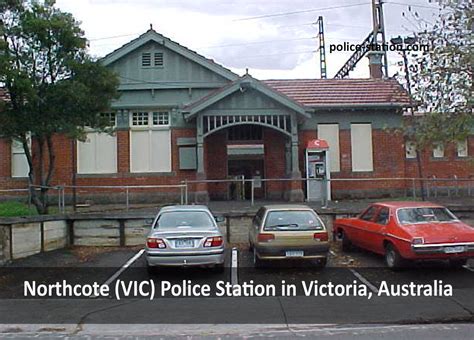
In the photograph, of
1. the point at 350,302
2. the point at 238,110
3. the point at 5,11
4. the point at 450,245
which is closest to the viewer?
the point at 350,302

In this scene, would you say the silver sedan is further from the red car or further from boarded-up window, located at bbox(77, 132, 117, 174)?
boarded-up window, located at bbox(77, 132, 117, 174)

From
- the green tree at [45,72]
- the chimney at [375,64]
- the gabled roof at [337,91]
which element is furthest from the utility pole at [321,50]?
the green tree at [45,72]

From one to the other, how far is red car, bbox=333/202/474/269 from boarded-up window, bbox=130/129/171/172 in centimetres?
1184

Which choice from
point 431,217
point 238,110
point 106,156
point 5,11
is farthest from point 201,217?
point 106,156

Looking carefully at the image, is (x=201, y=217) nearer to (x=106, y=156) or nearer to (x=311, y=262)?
(x=311, y=262)

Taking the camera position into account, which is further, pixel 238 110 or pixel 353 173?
pixel 353 173

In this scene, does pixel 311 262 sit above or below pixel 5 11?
below

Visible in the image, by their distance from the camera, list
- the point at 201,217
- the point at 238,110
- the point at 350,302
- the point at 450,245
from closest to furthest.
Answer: the point at 350,302
the point at 450,245
the point at 201,217
the point at 238,110

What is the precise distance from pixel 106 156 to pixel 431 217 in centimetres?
1567

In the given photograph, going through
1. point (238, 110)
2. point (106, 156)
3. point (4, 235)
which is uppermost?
point (238, 110)

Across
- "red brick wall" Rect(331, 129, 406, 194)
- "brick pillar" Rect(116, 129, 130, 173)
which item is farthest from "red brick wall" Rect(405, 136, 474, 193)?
"brick pillar" Rect(116, 129, 130, 173)

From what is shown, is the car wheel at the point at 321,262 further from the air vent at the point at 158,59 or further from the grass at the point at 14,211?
the air vent at the point at 158,59

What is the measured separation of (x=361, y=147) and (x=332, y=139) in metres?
1.30

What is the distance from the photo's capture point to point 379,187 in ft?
84.2
